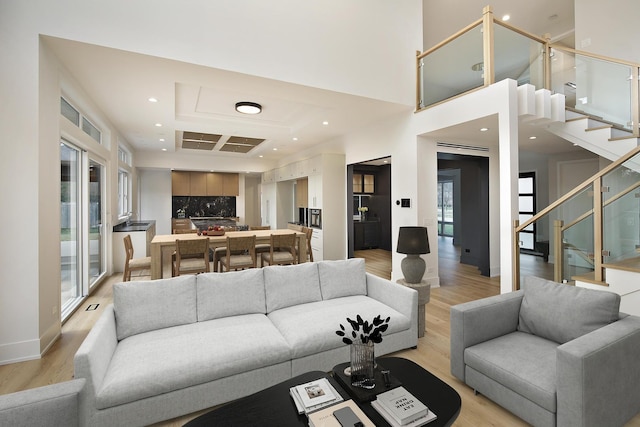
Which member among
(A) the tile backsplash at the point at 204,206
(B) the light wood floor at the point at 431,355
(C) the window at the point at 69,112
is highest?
(C) the window at the point at 69,112

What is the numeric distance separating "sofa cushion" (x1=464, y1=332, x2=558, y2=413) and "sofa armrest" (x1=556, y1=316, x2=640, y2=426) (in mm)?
112

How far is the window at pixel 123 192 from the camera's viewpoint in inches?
281

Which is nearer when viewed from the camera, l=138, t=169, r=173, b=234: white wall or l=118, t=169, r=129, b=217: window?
l=118, t=169, r=129, b=217: window

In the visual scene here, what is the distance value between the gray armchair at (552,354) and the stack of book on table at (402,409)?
2.74ft

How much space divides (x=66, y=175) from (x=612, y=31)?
876cm

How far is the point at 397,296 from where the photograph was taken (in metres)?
2.98

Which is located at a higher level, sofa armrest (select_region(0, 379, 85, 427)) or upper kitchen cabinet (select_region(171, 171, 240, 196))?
upper kitchen cabinet (select_region(171, 171, 240, 196))

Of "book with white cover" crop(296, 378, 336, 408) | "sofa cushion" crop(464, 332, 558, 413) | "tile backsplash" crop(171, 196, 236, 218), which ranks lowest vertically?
"sofa cushion" crop(464, 332, 558, 413)

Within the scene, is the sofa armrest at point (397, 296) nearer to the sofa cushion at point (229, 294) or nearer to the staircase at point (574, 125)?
the sofa cushion at point (229, 294)

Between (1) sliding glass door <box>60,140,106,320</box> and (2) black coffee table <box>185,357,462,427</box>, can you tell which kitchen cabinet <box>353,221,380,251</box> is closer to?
(1) sliding glass door <box>60,140,106,320</box>

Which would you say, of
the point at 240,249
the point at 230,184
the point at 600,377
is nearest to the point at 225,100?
the point at 240,249

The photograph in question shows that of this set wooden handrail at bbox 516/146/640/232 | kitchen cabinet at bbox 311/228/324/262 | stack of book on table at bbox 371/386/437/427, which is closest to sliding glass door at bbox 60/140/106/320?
stack of book on table at bbox 371/386/437/427

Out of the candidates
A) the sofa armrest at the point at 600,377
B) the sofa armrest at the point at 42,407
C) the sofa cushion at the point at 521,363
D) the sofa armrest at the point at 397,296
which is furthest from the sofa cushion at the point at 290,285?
the sofa armrest at the point at 600,377

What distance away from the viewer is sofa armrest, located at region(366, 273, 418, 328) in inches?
113
